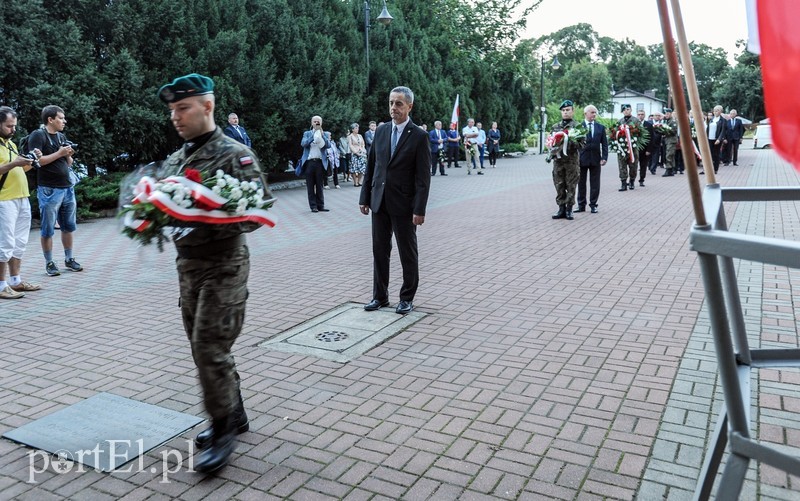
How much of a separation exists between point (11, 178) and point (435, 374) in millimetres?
5243

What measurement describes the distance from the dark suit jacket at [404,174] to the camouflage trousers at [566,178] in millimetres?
6306

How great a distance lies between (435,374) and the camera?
4.77 m

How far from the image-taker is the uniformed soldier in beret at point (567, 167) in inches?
468

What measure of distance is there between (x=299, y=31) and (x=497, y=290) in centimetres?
1495

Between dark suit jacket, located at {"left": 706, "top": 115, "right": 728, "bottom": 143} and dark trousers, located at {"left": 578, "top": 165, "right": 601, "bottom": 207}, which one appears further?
dark suit jacket, located at {"left": 706, "top": 115, "right": 728, "bottom": 143}

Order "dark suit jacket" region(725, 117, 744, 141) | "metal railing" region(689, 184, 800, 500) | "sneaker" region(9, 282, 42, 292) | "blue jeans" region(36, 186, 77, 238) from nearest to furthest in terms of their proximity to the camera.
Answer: "metal railing" region(689, 184, 800, 500), "sneaker" region(9, 282, 42, 292), "blue jeans" region(36, 186, 77, 238), "dark suit jacket" region(725, 117, 744, 141)

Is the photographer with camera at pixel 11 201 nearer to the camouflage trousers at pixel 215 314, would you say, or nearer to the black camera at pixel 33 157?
the black camera at pixel 33 157

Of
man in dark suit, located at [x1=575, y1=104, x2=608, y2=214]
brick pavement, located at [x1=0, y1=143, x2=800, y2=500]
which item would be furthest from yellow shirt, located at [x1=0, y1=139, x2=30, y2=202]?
man in dark suit, located at [x1=575, y1=104, x2=608, y2=214]

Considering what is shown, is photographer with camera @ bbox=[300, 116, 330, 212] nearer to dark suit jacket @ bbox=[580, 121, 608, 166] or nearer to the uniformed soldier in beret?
the uniformed soldier in beret

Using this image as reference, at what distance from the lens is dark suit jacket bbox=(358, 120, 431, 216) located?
624 centimetres

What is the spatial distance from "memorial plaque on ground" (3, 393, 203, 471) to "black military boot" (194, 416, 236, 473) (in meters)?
0.44

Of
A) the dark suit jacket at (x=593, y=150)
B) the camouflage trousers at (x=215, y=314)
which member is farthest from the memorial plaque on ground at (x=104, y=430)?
the dark suit jacket at (x=593, y=150)

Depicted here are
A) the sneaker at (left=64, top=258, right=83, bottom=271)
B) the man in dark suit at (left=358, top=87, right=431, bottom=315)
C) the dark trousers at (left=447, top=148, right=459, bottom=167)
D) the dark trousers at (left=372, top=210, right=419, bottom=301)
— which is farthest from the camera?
the dark trousers at (left=447, top=148, right=459, bottom=167)

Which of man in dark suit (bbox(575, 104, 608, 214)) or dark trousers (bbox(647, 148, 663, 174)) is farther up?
man in dark suit (bbox(575, 104, 608, 214))
